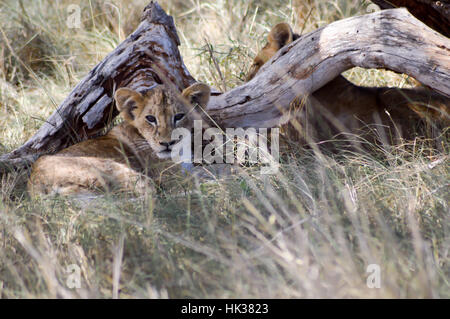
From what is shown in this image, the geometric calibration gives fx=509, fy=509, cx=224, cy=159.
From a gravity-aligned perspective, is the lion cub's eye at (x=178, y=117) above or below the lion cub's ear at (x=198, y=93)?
below

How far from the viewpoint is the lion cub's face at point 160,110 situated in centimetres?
384

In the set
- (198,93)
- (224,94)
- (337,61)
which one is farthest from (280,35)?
(198,93)

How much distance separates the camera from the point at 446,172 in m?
3.32

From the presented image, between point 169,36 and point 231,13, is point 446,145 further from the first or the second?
point 231,13

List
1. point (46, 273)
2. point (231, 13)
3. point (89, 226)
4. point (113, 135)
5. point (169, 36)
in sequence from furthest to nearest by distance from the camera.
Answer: point (231, 13) < point (169, 36) < point (113, 135) < point (89, 226) < point (46, 273)

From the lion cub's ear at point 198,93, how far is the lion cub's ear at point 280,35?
1031 mm

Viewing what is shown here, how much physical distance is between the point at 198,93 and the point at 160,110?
357 millimetres

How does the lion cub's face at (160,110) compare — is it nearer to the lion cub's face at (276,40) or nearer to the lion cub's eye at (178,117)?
the lion cub's eye at (178,117)

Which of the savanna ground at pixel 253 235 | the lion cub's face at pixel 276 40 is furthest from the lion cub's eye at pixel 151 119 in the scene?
the lion cub's face at pixel 276 40

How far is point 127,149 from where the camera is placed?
4.08 meters

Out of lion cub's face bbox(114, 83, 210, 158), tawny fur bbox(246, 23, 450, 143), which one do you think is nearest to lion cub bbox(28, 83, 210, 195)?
lion cub's face bbox(114, 83, 210, 158)

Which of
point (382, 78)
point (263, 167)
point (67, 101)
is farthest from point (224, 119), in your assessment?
point (382, 78)

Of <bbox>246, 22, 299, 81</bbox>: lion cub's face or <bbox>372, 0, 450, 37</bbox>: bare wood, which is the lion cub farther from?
<bbox>372, 0, 450, 37</bbox>: bare wood

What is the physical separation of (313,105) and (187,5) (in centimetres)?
384
